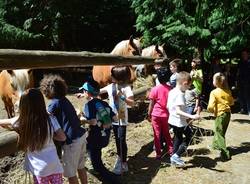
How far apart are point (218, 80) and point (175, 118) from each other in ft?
4.39

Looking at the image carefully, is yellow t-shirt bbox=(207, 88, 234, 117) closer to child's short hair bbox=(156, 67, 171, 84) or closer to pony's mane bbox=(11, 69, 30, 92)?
child's short hair bbox=(156, 67, 171, 84)

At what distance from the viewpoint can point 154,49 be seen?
10766 millimetres

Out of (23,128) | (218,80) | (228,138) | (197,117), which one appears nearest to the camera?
(23,128)

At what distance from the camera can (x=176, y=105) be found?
6828 millimetres

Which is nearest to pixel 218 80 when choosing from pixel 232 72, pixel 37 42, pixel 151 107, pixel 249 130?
pixel 151 107

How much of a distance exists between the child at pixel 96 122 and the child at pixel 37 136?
3.79ft

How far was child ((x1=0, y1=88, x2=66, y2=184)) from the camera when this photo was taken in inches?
167

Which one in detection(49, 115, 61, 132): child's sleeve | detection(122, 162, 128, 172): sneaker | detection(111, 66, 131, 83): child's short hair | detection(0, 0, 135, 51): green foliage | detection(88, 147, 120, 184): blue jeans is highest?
detection(0, 0, 135, 51): green foliage

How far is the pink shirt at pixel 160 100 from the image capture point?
7254 mm

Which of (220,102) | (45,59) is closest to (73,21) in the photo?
(220,102)

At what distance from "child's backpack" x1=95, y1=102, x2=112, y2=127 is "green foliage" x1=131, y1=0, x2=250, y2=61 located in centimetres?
728

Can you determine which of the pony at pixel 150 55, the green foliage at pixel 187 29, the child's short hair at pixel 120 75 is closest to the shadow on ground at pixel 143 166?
the child's short hair at pixel 120 75

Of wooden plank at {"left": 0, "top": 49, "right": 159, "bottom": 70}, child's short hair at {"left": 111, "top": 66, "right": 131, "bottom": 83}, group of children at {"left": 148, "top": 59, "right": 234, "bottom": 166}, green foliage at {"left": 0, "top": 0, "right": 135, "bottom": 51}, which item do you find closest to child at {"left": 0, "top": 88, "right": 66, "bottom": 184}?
wooden plank at {"left": 0, "top": 49, "right": 159, "bottom": 70}

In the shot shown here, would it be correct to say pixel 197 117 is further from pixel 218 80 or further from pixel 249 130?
pixel 249 130
